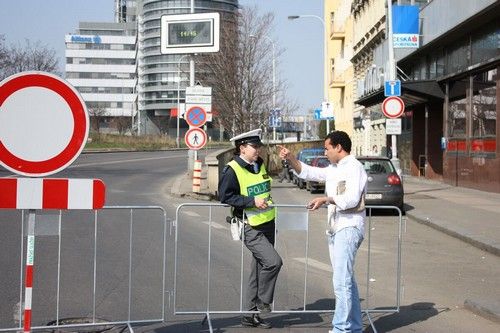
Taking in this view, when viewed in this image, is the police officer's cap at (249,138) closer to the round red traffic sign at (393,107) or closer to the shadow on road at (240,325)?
the shadow on road at (240,325)

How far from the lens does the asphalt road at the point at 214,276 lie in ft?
22.2

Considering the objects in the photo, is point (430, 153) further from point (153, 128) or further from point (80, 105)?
point (153, 128)

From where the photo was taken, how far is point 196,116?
21922mm

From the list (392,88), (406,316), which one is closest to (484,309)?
(406,316)

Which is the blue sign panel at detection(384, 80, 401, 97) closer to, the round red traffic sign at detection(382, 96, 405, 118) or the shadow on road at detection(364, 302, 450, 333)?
the round red traffic sign at detection(382, 96, 405, 118)

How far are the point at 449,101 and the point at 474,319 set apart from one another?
869 inches

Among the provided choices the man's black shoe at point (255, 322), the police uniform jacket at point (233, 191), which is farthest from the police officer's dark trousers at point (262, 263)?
the police uniform jacket at point (233, 191)

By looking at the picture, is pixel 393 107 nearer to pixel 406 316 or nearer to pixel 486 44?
pixel 486 44

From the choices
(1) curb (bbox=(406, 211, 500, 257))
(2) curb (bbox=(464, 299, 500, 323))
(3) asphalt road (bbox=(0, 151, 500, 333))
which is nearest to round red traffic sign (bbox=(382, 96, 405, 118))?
(1) curb (bbox=(406, 211, 500, 257))

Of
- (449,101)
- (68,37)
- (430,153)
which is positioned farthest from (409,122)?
(68,37)

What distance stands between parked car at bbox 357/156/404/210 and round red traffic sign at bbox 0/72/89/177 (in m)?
13.6

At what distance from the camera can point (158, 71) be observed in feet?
444

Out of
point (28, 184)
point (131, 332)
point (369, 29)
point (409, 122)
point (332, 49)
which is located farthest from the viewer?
point (332, 49)

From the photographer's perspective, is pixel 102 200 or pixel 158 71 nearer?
pixel 102 200
